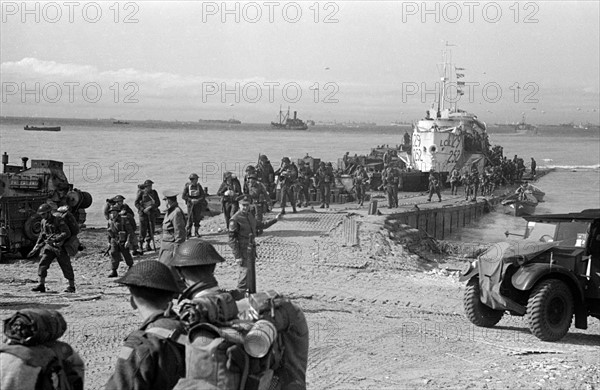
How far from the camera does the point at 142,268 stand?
475 centimetres

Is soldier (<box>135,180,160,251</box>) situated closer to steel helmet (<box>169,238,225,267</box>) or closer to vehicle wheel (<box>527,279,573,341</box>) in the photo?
vehicle wheel (<box>527,279,573,341</box>)

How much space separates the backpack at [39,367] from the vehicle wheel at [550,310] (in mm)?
8047

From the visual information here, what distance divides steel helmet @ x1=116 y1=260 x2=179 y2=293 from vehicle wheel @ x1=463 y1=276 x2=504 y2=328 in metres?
8.24

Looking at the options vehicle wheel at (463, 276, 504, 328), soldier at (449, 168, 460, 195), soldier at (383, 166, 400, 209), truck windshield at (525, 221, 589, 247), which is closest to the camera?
truck windshield at (525, 221, 589, 247)

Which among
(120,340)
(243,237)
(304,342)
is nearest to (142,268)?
(304,342)

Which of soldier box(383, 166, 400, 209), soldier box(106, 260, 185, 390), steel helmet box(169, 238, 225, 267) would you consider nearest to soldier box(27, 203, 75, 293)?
steel helmet box(169, 238, 225, 267)

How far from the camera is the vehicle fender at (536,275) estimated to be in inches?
449

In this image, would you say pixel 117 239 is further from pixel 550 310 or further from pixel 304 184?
A: pixel 304 184

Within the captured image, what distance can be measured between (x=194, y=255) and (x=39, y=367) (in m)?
1.35

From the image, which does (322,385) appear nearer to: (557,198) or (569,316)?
(569,316)

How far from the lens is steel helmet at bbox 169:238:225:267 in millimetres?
5355

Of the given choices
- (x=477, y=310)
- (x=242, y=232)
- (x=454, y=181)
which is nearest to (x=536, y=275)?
(x=477, y=310)

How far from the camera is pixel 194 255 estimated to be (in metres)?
5.40

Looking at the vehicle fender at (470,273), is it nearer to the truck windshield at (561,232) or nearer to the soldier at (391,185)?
the truck windshield at (561,232)
